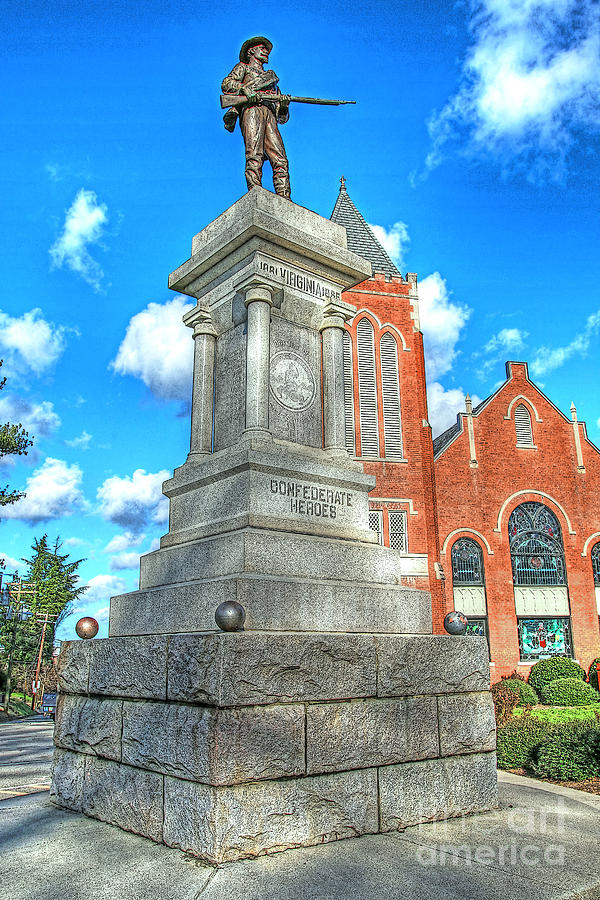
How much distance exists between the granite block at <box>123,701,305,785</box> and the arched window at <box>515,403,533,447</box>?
1123 inches

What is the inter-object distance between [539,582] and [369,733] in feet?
86.6

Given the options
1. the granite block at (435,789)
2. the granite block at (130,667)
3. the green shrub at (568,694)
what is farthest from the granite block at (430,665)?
the green shrub at (568,694)

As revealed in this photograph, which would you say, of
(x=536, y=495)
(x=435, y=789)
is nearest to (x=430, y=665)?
(x=435, y=789)

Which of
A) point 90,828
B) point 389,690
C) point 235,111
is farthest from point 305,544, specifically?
point 235,111

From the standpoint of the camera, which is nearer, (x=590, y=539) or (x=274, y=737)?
(x=274, y=737)

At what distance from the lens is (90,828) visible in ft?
17.6

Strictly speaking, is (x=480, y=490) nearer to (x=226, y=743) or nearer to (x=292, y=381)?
(x=292, y=381)

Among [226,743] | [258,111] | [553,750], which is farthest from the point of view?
[553,750]

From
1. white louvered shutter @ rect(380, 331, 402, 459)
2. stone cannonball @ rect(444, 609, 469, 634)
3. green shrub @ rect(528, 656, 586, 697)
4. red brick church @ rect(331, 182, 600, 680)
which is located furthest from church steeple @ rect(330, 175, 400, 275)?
stone cannonball @ rect(444, 609, 469, 634)

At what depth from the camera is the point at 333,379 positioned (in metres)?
7.44

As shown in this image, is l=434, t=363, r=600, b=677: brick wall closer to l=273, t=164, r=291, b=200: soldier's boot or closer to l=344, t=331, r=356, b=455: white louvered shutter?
l=344, t=331, r=356, b=455: white louvered shutter

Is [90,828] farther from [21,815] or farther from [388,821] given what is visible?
[388,821]

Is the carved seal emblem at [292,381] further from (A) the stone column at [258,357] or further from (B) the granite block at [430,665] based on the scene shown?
(B) the granite block at [430,665]

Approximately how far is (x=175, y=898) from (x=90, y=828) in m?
1.83
